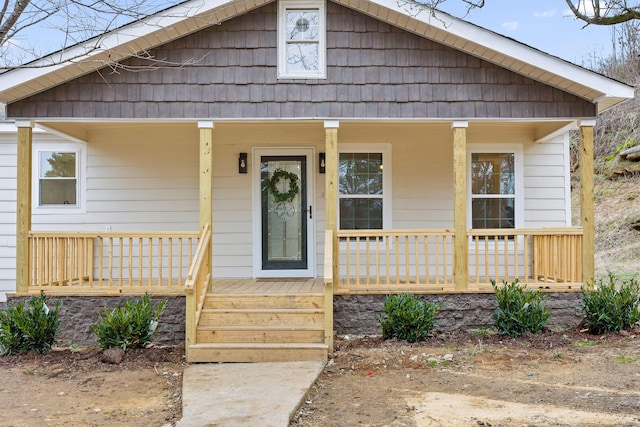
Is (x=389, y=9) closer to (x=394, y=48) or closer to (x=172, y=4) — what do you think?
(x=394, y=48)

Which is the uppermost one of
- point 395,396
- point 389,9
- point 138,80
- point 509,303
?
point 389,9

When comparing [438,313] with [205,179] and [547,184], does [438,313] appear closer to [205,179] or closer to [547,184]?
[547,184]

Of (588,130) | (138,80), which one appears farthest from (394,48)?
(138,80)

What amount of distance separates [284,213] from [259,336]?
2.89 meters

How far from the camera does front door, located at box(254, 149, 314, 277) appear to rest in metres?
9.02

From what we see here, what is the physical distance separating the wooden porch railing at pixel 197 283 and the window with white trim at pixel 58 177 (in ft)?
10.0

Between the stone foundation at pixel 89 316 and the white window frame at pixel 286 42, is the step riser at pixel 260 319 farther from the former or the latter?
the white window frame at pixel 286 42

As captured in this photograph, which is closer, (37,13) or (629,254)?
(37,13)

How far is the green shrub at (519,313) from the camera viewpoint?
A: 696cm

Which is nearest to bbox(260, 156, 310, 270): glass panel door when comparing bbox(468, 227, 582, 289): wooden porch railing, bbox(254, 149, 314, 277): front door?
bbox(254, 149, 314, 277): front door

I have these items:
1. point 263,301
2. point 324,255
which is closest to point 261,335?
point 263,301

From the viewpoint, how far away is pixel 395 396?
5098 millimetres

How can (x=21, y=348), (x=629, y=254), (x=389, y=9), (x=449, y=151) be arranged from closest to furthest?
(x=21, y=348) → (x=389, y=9) → (x=449, y=151) → (x=629, y=254)

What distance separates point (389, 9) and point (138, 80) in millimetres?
3276
